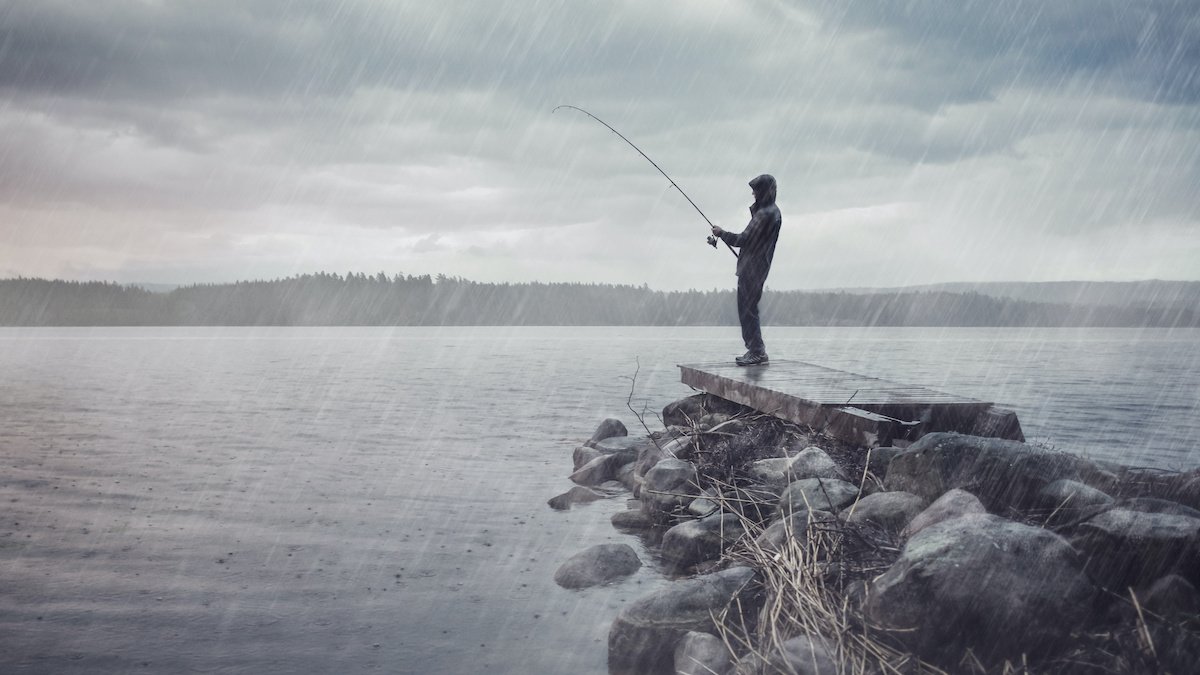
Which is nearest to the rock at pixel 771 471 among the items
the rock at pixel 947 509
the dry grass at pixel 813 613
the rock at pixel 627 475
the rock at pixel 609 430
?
the dry grass at pixel 813 613

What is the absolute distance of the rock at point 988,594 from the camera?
13.8 feet

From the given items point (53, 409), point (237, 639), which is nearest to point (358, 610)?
point (237, 639)

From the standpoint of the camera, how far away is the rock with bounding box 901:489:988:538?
536 centimetres

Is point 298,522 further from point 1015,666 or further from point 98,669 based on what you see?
point 1015,666

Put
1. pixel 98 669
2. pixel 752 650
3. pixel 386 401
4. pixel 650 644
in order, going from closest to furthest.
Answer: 1. pixel 752 650
2. pixel 650 644
3. pixel 98 669
4. pixel 386 401

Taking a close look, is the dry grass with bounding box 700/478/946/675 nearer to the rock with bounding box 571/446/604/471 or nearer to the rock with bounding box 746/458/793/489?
the rock with bounding box 746/458/793/489

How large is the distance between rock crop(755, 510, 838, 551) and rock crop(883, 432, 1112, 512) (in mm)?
735

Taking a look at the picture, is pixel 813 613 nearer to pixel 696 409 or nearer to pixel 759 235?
pixel 759 235

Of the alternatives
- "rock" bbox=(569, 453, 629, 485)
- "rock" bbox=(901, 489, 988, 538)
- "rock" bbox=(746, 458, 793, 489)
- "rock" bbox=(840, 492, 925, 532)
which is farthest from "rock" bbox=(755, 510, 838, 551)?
"rock" bbox=(569, 453, 629, 485)

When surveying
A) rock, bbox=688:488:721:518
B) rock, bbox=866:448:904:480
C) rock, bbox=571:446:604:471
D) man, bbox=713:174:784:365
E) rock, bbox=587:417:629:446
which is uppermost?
man, bbox=713:174:784:365

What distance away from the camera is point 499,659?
20.5 ft

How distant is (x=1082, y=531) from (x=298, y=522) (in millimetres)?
8626

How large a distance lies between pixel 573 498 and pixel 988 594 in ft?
25.4

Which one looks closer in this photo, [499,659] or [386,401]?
[499,659]
